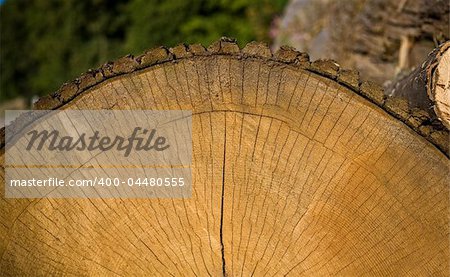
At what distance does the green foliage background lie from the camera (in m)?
11.1

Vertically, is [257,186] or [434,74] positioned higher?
[434,74]

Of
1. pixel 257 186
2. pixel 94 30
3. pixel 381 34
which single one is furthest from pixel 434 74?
pixel 94 30

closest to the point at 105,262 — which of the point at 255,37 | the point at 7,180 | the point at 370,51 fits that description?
the point at 7,180

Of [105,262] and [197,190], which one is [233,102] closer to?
[197,190]

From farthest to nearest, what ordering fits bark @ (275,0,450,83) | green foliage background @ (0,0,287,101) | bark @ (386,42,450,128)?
1. green foliage background @ (0,0,287,101)
2. bark @ (275,0,450,83)
3. bark @ (386,42,450,128)

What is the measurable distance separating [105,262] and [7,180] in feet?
1.31

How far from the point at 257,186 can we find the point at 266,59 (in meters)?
0.40

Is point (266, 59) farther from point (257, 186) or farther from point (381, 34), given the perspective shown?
point (381, 34)

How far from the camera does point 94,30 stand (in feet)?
44.8

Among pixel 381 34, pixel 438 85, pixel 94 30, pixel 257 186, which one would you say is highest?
pixel 94 30

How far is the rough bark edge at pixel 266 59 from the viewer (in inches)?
108

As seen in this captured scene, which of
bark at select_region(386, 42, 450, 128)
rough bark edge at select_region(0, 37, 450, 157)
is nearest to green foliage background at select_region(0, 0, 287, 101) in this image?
bark at select_region(386, 42, 450, 128)

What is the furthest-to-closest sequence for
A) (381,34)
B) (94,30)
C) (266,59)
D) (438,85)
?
(94,30) → (381,34) → (438,85) → (266,59)

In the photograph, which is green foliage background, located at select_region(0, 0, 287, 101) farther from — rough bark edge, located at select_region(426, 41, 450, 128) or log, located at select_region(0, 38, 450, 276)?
log, located at select_region(0, 38, 450, 276)
